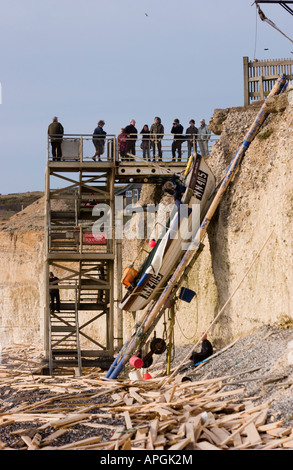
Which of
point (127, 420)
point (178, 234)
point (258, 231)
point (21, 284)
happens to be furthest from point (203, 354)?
point (21, 284)

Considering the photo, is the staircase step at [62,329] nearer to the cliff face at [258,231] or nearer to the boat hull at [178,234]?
the boat hull at [178,234]

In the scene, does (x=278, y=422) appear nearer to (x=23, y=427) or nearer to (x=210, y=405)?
(x=210, y=405)

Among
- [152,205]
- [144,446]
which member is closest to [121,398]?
[144,446]

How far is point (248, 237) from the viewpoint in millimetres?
24156

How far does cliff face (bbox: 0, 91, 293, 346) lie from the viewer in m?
22.0

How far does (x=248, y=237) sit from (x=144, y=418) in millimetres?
7936

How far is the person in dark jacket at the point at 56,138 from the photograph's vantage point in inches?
1200

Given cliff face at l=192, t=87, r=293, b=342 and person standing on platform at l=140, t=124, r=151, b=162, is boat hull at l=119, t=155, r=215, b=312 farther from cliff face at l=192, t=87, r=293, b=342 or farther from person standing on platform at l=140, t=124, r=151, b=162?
person standing on platform at l=140, t=124, r=151, b=162

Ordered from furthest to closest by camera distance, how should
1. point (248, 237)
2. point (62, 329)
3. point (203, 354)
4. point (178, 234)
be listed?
point (62, 329)
point (178, 234)
point (248, 237)
point (203, 354)

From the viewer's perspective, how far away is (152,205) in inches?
1500

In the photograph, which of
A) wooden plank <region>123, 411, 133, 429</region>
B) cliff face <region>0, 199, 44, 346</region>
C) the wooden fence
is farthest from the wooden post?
cliff face <region>0, 199, 44, 346</region>

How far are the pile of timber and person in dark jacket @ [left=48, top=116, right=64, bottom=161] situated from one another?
10165 mm

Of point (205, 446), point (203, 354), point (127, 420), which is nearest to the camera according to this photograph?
point (205, 446)

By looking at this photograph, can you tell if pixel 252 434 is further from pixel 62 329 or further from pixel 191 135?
pixel 191 135
